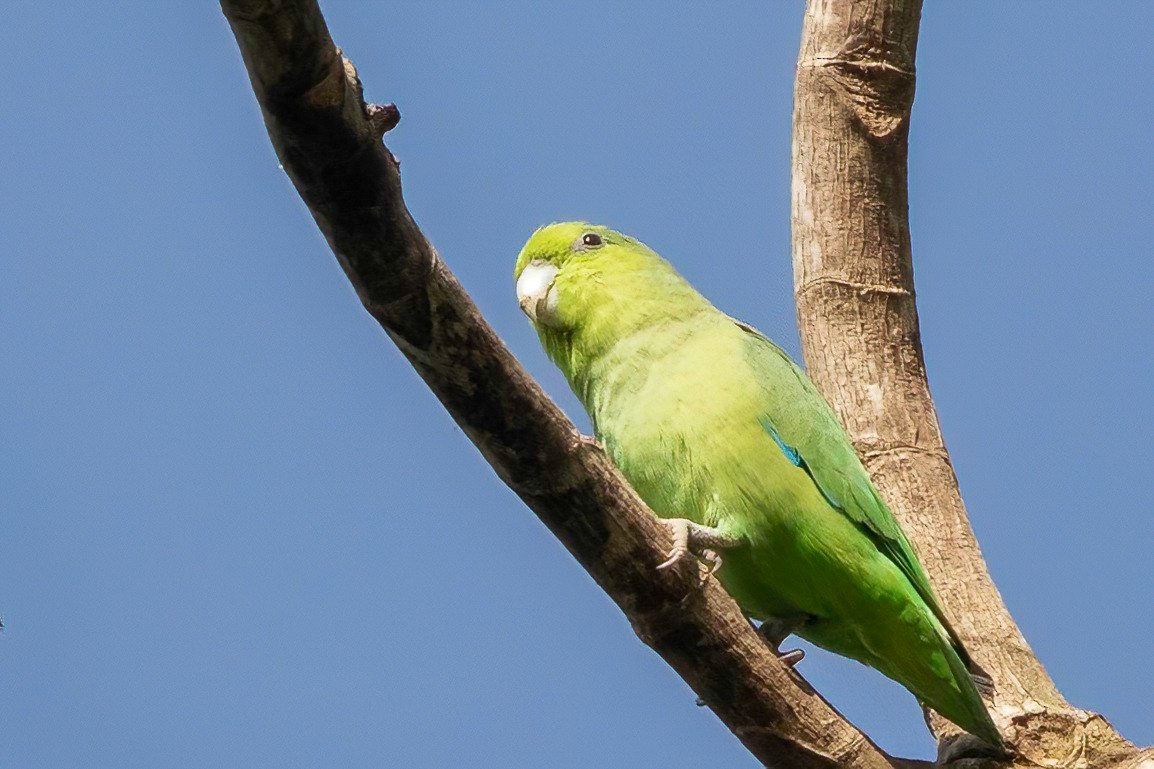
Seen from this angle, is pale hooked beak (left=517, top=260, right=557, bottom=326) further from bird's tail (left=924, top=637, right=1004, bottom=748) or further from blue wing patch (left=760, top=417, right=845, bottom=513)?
bird's tail (left=924, top=637, right=1004, bottom=748)

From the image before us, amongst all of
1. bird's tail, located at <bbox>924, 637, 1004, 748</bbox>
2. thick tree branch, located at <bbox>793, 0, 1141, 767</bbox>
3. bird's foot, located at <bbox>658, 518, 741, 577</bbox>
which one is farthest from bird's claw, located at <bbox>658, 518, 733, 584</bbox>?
thick tree branch, located at <bbox>793, 0, 1141, 767</bbox>

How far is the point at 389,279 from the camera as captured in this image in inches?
118

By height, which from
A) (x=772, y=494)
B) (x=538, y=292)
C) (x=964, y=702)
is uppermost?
(x=538, y=292)

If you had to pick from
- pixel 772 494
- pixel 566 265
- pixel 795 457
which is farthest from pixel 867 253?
pixel 772 494

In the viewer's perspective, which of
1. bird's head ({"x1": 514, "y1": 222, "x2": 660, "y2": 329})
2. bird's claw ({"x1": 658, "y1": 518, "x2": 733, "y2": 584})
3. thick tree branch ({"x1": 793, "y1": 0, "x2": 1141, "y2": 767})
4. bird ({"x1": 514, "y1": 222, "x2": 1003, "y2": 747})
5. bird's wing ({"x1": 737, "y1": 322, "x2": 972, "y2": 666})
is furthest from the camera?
thick tree branch ({"x1": 793, "y1": 0, "x2": 1141, "y2": 767})

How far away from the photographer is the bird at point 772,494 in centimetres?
454

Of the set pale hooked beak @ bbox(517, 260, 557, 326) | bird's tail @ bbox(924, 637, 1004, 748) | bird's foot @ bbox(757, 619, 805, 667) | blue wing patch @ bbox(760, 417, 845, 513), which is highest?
pale hooked beak @ bbox(517, 260, 557, 326)

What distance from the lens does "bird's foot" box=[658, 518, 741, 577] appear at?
368 cm

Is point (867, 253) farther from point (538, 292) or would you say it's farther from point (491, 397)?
point (491, 397)

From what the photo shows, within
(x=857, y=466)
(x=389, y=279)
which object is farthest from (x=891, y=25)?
(x=389, y=279)

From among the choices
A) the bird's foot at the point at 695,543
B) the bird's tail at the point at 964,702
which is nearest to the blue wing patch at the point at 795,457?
the bird's foot at the point at 695,543

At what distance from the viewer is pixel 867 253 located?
5.97 meters

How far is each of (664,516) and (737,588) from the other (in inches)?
16.2

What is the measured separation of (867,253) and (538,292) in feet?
5.57
